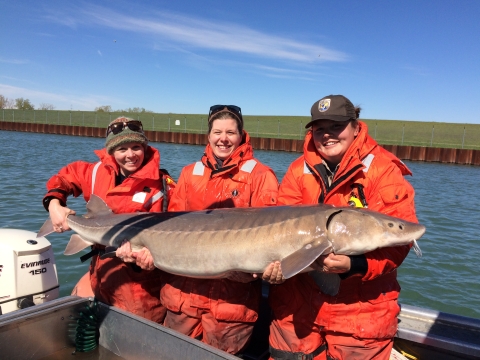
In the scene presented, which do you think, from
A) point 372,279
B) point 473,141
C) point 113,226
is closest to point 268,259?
point 372,279

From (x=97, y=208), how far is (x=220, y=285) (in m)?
1.77

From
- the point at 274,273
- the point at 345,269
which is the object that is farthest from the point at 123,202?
the point at 345,269

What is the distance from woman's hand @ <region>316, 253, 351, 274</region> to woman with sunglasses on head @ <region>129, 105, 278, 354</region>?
0.63 metres

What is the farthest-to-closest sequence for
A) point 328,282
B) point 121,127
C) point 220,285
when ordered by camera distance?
point 121,127 → point 220,285 → point 328,282

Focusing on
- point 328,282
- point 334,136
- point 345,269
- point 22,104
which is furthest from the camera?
point 22,104

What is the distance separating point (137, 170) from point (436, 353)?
3546 millimetres

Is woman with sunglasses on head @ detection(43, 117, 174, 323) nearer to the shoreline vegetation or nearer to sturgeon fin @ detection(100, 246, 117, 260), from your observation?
sturgeon fin @ detection(100, 246, 117, 260)

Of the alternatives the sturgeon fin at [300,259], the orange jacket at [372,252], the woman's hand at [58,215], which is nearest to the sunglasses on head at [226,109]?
the orange jacket at [372,252]

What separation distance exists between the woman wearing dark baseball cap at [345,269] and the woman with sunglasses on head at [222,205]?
336 mm

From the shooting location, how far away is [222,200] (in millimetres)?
4020

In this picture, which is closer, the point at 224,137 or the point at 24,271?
the point at 224,137

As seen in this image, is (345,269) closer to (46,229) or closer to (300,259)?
(300,259)

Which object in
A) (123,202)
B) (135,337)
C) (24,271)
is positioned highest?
(123,202)

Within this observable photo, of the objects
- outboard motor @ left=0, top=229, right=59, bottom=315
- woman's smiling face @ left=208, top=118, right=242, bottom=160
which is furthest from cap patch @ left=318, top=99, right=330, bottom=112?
outboard motor @ left=0, top=229, right=59, bottom=315
